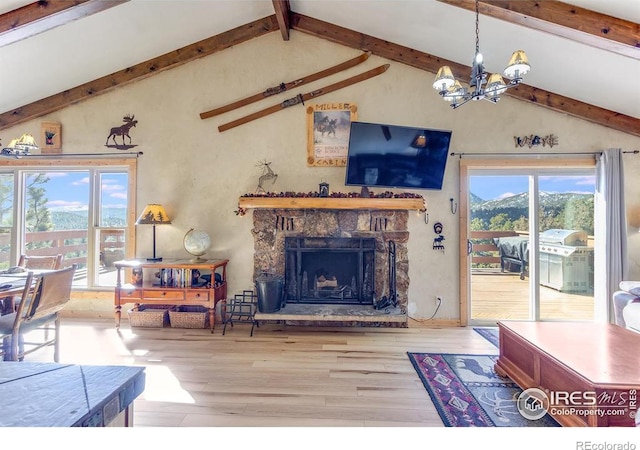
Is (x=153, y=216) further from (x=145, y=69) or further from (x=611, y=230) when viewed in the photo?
(x=611, y=230)

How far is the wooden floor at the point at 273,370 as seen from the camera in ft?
6.89

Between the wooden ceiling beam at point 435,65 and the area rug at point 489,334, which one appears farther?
the wooden ceiling beam at point 435,65

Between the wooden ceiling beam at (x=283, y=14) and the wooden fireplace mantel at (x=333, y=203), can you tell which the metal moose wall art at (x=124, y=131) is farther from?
the wooden ceiling beam at (x=283, y=14)

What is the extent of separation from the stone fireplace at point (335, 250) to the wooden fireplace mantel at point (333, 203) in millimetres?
226

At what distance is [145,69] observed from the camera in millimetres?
4113

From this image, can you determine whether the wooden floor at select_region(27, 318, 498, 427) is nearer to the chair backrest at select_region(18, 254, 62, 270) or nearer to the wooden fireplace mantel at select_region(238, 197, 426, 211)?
the chair backrest at select_region(18, 254, 62, 270)

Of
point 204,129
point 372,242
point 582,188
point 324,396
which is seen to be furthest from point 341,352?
point 582,188

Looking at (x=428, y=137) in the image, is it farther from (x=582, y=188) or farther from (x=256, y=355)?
(x=256, y=355)

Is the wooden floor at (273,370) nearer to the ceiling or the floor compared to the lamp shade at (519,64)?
nearer to the floor

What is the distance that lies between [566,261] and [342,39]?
4.03 metres

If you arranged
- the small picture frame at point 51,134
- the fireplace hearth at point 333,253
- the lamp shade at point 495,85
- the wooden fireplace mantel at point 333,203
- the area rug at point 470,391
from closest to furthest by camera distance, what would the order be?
the area rug at point 470,391
the lamp shade at point 495,85
the wooden fireplace mantel at point 333,203
the fireplace hearth at point 333,253
the small picture frame at point 51,134

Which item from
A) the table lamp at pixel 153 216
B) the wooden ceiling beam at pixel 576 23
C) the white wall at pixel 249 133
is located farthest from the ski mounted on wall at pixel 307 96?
the wooden ceiling beam at pixel 576 23

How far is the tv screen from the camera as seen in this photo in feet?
12.3

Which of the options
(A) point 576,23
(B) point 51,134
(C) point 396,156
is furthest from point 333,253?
(B) point 51,134
